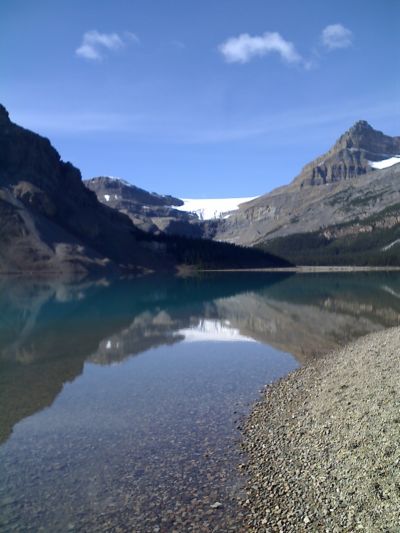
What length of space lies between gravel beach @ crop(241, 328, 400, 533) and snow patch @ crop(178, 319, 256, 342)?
630 inches

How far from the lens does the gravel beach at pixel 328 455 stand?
10844 millimetres

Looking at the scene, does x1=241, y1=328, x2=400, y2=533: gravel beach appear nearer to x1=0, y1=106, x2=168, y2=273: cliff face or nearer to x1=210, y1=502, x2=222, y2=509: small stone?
x1=210, y1=502, x2=222, y2=509: small stone

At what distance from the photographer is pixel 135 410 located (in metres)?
20.3

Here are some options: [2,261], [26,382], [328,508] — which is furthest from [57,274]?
[328,508]

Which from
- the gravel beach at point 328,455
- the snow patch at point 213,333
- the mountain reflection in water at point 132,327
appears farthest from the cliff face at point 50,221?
the gravel beach at point 328,455

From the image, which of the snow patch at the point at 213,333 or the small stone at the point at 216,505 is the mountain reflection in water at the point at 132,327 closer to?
the snow patch at the point at 213,333

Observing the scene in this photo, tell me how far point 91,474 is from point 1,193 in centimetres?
14327

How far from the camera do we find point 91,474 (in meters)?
14.2

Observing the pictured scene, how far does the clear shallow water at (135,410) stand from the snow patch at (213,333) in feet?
0.56

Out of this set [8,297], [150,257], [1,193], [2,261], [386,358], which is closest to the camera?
[386,358]

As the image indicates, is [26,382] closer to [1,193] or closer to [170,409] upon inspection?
[170,409]

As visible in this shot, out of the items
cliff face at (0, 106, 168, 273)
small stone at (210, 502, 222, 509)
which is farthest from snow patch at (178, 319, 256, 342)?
cliff face at (0, 106, 168, 273)

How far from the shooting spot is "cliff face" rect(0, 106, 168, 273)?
135 m

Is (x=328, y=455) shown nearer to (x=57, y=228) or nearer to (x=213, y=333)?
(x=213, y=333)
